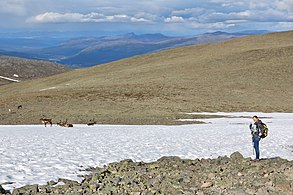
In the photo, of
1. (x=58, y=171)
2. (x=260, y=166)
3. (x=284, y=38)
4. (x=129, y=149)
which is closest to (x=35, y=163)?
(x=58, y=171)

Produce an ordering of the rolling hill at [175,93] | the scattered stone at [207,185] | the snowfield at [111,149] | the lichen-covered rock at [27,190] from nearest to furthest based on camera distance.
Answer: the lichen-covered rock at [27,190]
the scattered stone at [207,185]
the snowfield at [111,149]
the rolling hill at [175,93]

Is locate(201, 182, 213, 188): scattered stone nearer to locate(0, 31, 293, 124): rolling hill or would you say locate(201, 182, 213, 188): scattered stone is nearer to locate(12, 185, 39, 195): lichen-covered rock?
locate(12, 185, 39, 195): lichen-covered rock

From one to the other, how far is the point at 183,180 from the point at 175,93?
40.4m

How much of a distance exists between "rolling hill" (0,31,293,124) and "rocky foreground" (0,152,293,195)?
21314 mm

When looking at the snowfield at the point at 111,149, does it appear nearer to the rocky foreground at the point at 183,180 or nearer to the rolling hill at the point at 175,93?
the rocky foreground at the point at 183,180

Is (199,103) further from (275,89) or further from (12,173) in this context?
(12,173)

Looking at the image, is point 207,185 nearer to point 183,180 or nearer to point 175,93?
point 183,180

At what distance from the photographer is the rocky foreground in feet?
35.3

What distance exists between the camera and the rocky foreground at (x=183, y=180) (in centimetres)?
1075

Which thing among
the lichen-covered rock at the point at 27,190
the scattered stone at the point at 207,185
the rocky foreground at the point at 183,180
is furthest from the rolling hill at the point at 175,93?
the lichen-covered rock at the point at 27,190

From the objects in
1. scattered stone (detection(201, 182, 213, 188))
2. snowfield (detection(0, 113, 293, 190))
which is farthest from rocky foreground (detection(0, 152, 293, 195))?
snowfield (detection(0, 113, 293, 190))

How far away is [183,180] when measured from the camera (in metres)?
11.9

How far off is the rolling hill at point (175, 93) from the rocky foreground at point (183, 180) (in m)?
21.3

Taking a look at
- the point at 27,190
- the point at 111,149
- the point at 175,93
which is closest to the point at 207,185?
the point at 27,190
